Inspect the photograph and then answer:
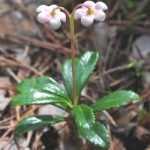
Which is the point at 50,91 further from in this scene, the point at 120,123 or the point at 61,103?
the point at 120,123

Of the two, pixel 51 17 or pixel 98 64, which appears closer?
pixel 51 17

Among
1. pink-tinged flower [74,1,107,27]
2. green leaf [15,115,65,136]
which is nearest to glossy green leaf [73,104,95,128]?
green leaf [15,115,65,136]

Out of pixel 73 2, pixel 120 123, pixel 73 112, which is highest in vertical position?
pixel 73 2

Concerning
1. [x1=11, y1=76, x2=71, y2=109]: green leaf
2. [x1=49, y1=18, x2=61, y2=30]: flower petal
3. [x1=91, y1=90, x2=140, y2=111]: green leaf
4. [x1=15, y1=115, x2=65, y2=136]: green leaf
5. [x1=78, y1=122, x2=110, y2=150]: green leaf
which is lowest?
[x1=78, y1=122, x2=110, y2=150]: green leaf

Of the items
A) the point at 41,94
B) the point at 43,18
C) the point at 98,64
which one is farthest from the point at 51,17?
the point at 98,64

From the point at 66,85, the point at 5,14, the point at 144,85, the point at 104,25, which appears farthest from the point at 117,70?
the point at 5,14

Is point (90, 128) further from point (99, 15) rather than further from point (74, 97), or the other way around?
point (99, 15)

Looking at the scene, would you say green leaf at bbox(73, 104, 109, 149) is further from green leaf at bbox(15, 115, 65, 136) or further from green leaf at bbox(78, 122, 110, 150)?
green leaf at bbox(15, 115, 65, 136)
